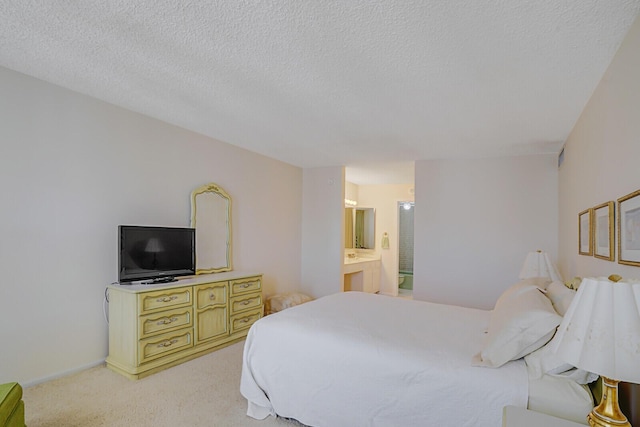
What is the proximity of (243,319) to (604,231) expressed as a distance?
3.41 m

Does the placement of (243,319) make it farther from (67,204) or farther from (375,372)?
(375,372)

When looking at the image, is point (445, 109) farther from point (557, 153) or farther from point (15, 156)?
point (15, 156)

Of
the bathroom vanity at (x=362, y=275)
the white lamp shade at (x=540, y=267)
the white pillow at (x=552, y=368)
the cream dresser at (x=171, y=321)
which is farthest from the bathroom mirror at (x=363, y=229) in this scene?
the white pillow at (x=552, y=368)

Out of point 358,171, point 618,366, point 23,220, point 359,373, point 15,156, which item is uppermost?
point 358,171

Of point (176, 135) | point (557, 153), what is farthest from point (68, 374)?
point (557, 153)

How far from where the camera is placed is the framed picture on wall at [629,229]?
5.05ft

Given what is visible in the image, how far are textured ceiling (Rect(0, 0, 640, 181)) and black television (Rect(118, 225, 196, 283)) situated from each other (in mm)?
1193

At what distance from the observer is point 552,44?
187 centimetres

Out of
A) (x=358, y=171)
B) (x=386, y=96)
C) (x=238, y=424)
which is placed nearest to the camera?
(x=238, y=424)

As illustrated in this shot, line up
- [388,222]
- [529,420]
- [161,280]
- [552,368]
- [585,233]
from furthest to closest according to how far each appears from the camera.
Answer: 1. [388,222]
2. [161,280]
3. [585,233]
4. [552,368]
5. [529,420]

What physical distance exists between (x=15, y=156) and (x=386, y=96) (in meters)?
2.91

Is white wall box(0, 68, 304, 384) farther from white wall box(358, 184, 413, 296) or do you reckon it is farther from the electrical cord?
white wall box(358, 184, 413, 296)

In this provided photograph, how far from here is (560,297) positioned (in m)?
1.97

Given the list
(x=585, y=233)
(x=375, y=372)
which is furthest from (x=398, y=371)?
(x=585, y=233)
